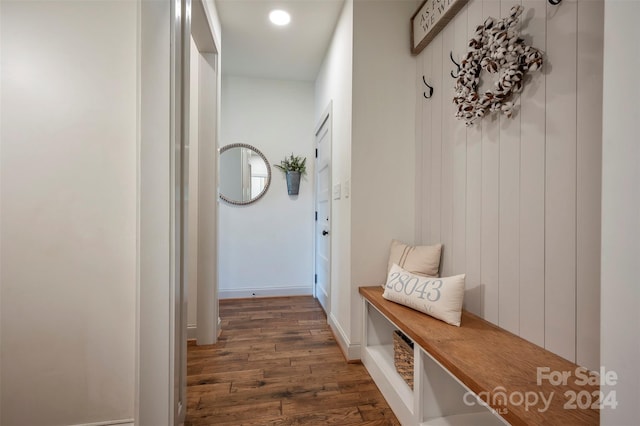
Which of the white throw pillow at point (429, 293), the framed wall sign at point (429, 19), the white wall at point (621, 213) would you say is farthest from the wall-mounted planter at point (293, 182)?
the white wall at point (621, 213)

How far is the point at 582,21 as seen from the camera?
3.25 feet

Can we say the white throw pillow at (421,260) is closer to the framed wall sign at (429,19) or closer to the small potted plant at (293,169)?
the framed wall sign at (429,19)

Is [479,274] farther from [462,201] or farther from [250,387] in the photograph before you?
[250,387]

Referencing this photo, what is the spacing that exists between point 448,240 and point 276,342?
1.54m

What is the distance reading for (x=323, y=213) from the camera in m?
3.18

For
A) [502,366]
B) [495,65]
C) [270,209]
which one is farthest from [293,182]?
[502,366]

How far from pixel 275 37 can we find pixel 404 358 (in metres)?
2.82

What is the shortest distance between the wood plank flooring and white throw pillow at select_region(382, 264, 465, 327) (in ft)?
1.93

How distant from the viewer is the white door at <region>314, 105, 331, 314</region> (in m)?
2.81

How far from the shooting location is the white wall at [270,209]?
3502mm

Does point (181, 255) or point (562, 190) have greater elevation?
point (562, 190)

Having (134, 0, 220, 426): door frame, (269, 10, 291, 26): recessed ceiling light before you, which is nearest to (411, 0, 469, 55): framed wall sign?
(269, 10, 291, 26): recessed ceiling light

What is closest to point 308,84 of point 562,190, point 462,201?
point 462,201

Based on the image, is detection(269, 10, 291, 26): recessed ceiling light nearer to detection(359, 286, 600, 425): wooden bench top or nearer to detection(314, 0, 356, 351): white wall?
detection(314, 0, 356, 351): white wall
